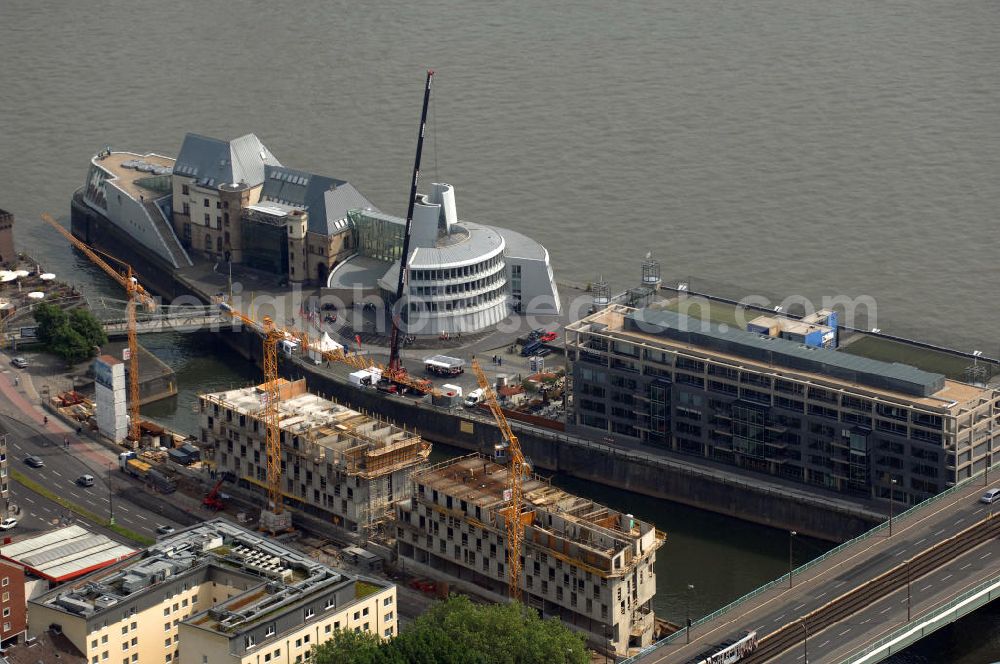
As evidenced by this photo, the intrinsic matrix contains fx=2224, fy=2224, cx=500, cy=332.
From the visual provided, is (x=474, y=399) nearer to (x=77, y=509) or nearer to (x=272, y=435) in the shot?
(x=272, y=435)

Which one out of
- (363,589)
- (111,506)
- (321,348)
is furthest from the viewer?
(321,348)

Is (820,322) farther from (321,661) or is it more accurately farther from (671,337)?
(321,661)

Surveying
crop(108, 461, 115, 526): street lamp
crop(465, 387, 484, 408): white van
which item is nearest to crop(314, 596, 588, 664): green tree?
crop(108, 461, 115, 526): street lamp

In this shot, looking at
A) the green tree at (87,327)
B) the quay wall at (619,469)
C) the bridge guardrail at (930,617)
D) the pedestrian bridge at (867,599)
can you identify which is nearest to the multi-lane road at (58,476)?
the green tree at (87,327)

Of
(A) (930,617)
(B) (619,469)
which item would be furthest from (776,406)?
(A) (930,617)

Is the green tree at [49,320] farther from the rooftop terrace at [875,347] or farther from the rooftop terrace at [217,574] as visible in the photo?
the rooftop terrace at [217,574]

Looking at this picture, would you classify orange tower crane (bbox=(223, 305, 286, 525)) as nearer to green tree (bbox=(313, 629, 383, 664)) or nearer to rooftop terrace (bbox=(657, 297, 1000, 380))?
green tree (bbox=(313, 629, 383, 664))
